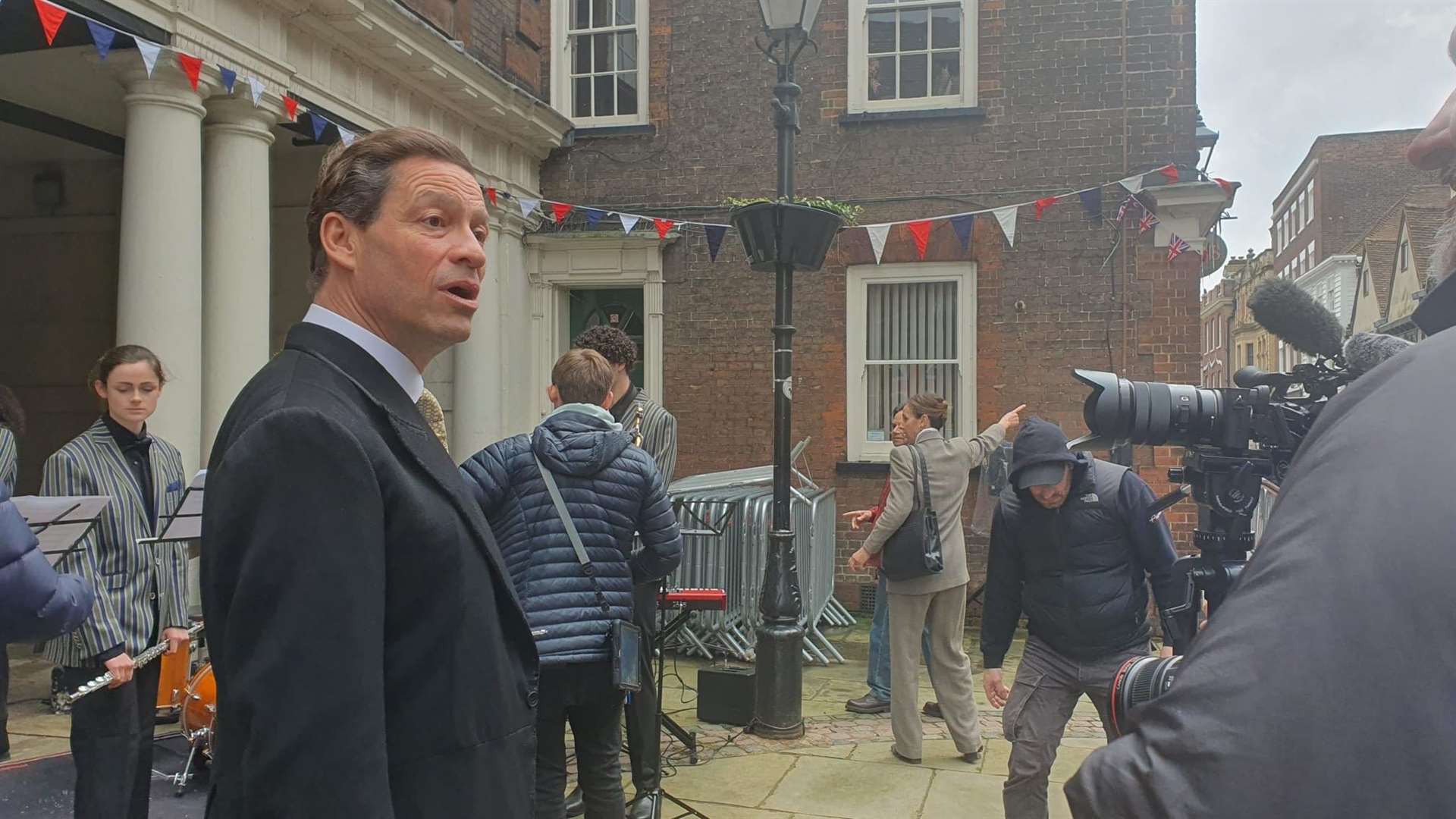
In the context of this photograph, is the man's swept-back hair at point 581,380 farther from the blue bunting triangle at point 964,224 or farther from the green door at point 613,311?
the green door at point 613,311

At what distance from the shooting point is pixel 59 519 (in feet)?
10.1

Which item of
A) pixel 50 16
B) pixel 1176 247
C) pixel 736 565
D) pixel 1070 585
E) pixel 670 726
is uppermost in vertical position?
pixel 50 16

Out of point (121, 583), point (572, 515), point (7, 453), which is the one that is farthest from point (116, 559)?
point (7, 453)

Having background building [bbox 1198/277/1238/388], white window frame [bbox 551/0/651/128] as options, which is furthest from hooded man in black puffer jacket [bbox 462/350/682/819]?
background building [bbox 1198/277/1238/388]

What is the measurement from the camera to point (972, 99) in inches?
387

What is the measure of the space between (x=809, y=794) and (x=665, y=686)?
244 centimetres

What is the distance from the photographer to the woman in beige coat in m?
5.46

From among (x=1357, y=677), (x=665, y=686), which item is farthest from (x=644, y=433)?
(x=1357, y=677)

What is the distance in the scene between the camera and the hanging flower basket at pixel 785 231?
19.4 ft

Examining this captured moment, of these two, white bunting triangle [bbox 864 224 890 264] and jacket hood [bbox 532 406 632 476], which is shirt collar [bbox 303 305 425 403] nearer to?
jacket hood [bbox 532 406 632 476]

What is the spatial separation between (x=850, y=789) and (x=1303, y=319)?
3.48 metres

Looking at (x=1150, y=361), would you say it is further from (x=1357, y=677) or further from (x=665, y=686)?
(x=1357, y=677)

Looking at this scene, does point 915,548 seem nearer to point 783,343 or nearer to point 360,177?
point 783,343

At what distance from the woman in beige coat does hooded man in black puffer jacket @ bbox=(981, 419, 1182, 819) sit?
1.59 metres
